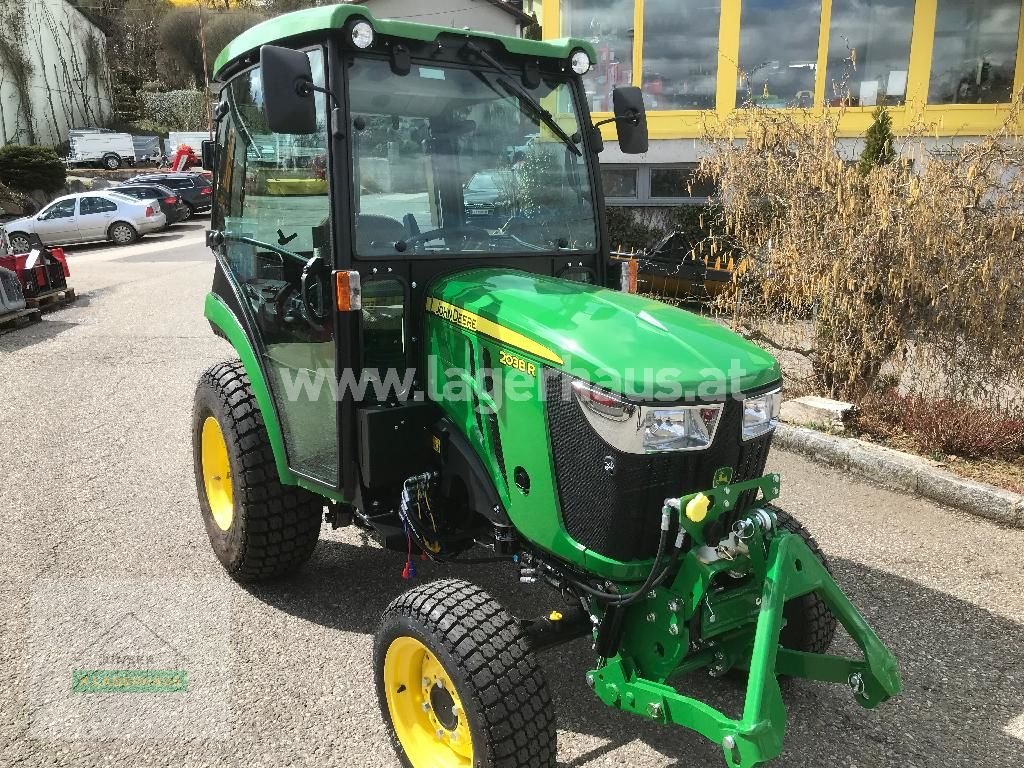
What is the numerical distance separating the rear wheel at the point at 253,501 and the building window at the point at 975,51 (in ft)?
41.2

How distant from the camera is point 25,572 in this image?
4.05 metres

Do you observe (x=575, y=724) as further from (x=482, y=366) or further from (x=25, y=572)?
(x=25, y=572)

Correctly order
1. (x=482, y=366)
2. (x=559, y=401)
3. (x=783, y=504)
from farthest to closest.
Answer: (x=783, y=504)
(x=482, y=366)
(x=559, y=401)

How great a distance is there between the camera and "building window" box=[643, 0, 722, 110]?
1291cm

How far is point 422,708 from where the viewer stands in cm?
278

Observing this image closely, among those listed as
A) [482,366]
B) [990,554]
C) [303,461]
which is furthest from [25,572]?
[990,554]

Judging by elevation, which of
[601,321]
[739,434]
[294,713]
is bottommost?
[294,713]

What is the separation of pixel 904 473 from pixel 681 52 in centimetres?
986

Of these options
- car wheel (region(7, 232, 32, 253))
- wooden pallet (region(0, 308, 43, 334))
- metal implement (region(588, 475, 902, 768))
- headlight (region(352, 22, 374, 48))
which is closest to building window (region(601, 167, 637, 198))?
wooden pallet (region(0, 308, 43, 334))

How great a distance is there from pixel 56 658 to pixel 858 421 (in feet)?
16.2

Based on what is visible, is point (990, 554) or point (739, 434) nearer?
point (739, 434)

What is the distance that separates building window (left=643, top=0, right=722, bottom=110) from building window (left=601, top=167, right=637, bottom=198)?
1177mm

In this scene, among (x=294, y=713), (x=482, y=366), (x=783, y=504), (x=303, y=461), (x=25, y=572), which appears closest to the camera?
(x=482, y=366)

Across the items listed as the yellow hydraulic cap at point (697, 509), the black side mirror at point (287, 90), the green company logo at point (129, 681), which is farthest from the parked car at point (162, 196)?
the yellow hydraulic cap at point (697, 509)
